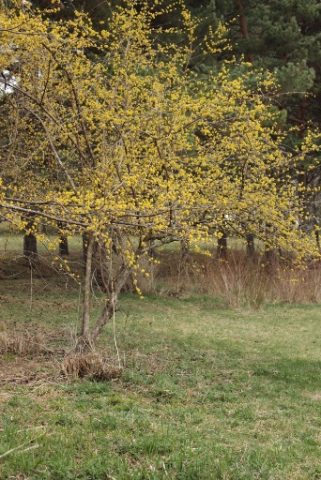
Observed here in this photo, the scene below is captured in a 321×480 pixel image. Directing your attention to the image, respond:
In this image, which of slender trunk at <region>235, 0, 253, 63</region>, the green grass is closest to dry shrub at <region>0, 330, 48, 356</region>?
the green grass

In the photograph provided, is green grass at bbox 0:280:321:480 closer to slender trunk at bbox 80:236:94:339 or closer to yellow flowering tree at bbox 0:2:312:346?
slender trunk at bbox 80:236:94:339

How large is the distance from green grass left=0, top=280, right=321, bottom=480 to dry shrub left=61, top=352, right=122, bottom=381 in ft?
0.36

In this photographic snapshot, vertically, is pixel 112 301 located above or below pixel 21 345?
above

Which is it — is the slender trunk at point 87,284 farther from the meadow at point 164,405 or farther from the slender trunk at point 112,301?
the meadow at point 164,405

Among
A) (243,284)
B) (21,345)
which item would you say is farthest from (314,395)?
(243,284)

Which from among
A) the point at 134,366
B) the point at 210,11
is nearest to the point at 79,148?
the point at 134,366

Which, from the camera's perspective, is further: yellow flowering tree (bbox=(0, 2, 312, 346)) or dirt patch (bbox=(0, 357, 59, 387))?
yellow flowering tree (bbox=(0, 2, 312, 346))

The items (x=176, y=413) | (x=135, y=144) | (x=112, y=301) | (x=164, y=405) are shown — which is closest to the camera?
(x=176, y=413)

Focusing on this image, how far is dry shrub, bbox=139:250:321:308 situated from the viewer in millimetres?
11969

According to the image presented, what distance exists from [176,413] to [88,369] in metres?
1.16

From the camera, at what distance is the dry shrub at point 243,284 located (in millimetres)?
11969

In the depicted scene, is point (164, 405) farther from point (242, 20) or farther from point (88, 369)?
point (242, 20)

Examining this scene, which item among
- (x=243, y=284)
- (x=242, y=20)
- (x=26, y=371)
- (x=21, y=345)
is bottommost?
(x=26, y=371)

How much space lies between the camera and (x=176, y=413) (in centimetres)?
469
